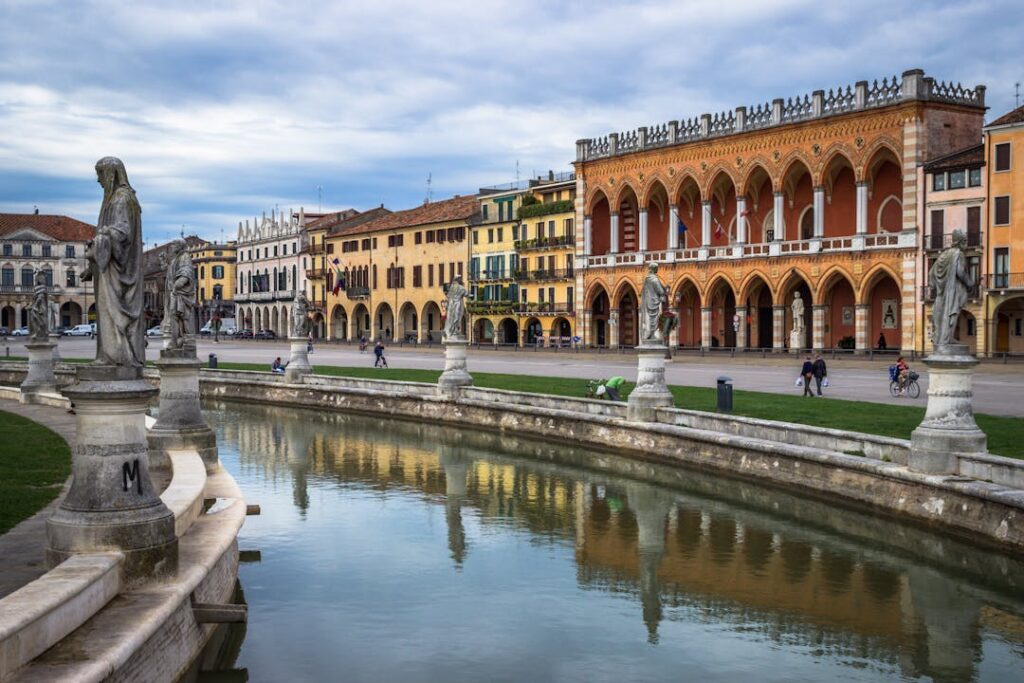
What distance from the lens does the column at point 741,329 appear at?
54.4 m

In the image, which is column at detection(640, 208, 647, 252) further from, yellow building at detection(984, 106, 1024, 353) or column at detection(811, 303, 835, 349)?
yellow building at detection(984, 106, 1024, 353)

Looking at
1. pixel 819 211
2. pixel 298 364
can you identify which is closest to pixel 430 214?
pixel 819 211

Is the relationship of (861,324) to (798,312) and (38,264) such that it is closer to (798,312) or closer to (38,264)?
(798,312)

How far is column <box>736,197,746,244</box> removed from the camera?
54.8 meters

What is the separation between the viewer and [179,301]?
1652cm

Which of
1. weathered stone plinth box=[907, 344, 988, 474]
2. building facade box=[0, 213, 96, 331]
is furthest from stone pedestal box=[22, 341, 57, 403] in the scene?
building facade box=[0, 213, 96, 331]

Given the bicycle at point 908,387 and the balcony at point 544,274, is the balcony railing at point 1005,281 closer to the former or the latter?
the bicycle at point 908,387

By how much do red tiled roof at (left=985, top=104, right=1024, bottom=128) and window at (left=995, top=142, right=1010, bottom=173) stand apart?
0.86 metres

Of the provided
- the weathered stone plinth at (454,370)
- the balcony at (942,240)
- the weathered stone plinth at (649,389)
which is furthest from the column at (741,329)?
the weathered stone plinth at (649,389)

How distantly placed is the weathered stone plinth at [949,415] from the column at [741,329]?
3912cm

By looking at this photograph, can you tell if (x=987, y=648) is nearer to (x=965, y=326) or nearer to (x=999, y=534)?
(x=999, y=534)

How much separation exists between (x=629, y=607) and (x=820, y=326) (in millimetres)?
41559

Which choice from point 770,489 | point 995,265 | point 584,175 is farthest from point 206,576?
point 584,175

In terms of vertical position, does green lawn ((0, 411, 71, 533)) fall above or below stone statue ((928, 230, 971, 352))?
below
